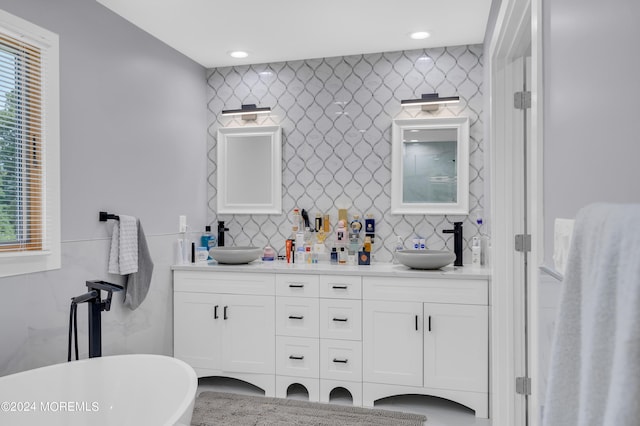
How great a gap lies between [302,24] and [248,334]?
220cm

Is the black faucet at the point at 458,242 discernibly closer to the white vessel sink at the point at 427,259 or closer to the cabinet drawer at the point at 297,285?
the white vessel sink at the point at 427,259

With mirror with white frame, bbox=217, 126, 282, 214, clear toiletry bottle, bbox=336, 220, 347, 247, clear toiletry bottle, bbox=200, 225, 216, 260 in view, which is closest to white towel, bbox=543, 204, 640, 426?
clear toiletry bottle, bbox=336, 220, 347, 247

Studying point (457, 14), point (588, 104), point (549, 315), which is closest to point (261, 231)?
point (457, 14)

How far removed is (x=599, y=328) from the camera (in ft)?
1.78

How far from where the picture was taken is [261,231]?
3.97 meters

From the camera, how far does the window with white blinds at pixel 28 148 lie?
7.34 feet

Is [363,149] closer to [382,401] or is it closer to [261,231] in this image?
[261,231]

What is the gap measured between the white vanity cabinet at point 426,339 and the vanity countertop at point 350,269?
46 millimetres

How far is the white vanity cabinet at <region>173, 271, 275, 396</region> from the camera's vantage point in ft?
10.9

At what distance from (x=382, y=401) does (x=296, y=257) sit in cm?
124

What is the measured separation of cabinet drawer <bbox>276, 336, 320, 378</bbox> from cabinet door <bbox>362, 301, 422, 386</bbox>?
0.36 meters

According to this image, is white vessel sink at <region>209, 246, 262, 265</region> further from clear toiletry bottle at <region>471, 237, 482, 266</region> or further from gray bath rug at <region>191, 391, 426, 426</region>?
clear toiletry bottle at <region>471, 237, 482, 266</region>

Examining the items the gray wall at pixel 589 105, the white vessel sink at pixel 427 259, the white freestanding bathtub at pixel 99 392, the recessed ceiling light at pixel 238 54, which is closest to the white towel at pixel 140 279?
the white freestanding bathtub at pixel 99 392

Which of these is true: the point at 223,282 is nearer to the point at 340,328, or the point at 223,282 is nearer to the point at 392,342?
the point at 340,328
